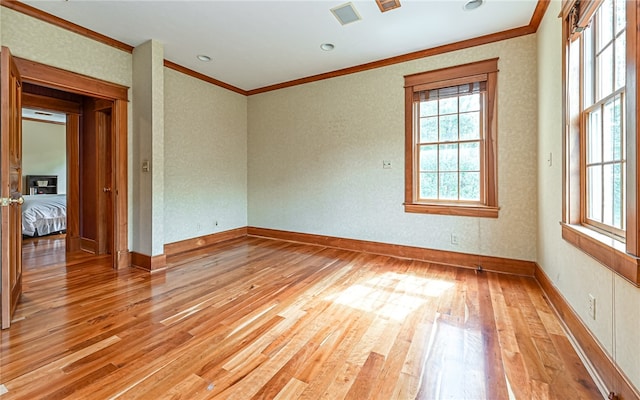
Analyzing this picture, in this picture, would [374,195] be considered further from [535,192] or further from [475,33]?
[475,33]

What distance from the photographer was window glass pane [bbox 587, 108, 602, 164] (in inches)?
72.6

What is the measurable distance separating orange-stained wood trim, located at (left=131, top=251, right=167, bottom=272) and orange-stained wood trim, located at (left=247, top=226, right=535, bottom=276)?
201 cm

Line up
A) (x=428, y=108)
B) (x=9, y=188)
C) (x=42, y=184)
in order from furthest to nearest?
1. (x=42, y=184)
2. (x=428, y=108)
3. (x=9, y=188)

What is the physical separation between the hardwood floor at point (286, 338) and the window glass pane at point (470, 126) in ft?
5.55

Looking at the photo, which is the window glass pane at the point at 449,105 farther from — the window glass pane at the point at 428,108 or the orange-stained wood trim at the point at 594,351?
the orange-stained wood trim at the point at 594,351

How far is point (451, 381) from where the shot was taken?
1.54 meters

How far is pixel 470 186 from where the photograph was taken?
11.8 ft

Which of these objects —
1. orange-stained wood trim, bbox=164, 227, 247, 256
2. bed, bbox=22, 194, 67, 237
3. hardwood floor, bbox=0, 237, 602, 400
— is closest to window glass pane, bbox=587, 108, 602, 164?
hardwood floor, bbox=0, 237, 602, 400

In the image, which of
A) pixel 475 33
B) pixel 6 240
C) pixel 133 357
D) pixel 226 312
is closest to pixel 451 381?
pixel 226 312

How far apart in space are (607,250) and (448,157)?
7.78 feet

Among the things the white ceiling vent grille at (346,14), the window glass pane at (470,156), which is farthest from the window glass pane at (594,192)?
the white ceiling vent grille at (346,14)

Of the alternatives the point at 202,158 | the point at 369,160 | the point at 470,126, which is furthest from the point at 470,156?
the point at 202,158

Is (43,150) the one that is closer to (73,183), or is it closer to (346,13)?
(73,183)

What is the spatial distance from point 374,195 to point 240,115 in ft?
9.84
